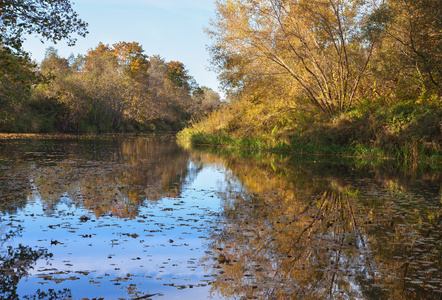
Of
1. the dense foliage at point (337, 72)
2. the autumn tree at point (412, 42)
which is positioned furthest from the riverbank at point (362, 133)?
the autumn tree at point (412, 42)

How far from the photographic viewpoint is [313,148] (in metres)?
25.3

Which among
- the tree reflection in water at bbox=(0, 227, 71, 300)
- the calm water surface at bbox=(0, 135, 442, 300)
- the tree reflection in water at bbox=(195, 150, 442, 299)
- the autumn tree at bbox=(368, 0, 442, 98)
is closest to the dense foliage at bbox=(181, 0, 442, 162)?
the autumn tree at bbox=(368, 0, 442, 98)

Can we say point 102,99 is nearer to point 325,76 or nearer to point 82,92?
point 82,92

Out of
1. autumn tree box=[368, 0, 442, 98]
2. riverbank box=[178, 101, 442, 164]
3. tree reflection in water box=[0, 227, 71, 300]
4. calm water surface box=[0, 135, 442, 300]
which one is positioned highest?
autumn tree box=[368, 0, 442, 98]

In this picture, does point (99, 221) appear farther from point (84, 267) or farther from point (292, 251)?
point (292, 251)

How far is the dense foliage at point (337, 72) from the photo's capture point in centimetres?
2056

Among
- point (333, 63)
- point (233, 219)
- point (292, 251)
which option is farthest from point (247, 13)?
point (292, 251)

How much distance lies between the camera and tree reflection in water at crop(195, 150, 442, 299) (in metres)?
4.21

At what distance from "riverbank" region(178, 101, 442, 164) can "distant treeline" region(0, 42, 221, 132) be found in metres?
9.80

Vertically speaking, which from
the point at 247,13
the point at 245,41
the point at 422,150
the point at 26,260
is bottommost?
the point at 26,260

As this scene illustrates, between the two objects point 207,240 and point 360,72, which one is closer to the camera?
point 207,240

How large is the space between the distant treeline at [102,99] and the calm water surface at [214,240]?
18.3 metres

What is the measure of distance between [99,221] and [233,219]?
2.41 metres

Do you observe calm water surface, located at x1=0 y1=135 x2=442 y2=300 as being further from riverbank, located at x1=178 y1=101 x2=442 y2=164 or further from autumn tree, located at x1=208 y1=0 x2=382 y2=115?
autumn tree, located at x1=208 y1=0 x2=382 y2=115
